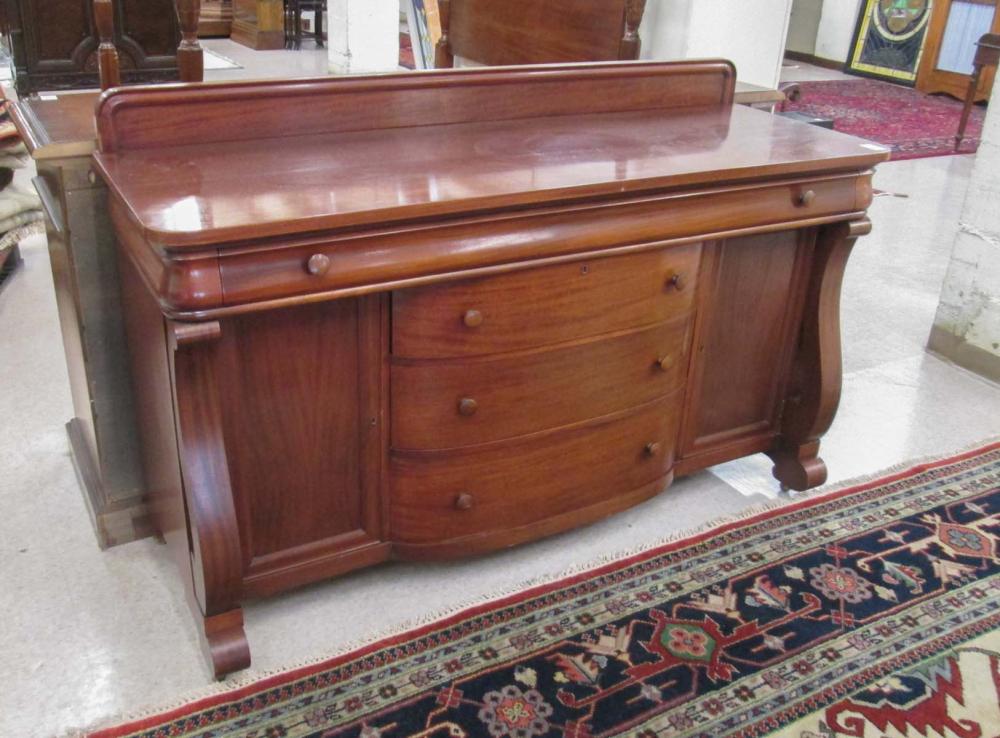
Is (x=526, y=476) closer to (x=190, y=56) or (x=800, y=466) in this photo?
(x=800, y=466)

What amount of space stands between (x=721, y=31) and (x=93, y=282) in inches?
87.7

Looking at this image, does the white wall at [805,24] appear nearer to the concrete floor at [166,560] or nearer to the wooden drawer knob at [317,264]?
the concrete floor at [166,560]

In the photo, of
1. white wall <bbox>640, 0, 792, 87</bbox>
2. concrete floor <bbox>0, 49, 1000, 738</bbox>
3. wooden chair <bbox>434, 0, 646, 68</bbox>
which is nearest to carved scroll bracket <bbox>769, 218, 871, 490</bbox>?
concrete floor <bbox>0, 49, 1000, 738</bbox>

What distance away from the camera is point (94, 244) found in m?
1.89

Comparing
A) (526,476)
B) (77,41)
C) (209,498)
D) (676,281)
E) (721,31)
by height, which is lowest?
(526,476)

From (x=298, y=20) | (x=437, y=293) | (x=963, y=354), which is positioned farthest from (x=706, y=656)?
(x=298, y=20)

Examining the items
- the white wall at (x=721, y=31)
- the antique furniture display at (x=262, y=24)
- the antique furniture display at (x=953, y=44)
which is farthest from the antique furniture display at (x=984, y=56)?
the antique furniture display at (x=262, y=24)

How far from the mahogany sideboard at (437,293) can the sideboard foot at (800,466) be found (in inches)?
7.2

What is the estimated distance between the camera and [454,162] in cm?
178

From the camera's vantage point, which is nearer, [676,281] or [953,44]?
[676,281]

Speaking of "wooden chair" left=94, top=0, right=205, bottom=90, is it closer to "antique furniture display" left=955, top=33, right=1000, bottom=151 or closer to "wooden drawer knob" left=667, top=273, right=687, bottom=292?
"wooden drawer knob" left=667, top=273, right=687, bottom=292

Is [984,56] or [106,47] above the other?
[106,47]

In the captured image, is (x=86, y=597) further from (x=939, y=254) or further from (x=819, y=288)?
(x=939, y=254)

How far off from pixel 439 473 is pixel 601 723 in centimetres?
54
